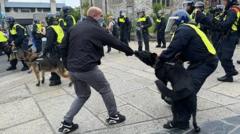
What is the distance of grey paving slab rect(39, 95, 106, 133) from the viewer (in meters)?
5.38

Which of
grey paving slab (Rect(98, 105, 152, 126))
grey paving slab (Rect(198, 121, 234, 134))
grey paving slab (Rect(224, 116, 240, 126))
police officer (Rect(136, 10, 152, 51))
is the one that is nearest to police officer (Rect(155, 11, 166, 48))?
police officer (Rect(136, 10, 152, 51))

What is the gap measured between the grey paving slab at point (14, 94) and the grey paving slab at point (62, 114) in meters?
1.04

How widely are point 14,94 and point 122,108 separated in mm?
3432

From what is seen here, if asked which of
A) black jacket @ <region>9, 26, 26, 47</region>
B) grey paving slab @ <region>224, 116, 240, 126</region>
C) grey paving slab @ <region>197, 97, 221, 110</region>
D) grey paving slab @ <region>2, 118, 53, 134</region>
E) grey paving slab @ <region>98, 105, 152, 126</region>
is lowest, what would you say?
grey paving slab @ <region>2, 118, 53, 134</region>

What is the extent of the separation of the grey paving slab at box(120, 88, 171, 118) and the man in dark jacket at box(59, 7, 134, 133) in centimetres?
106

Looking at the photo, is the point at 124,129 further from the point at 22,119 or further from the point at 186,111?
the point at 22,119

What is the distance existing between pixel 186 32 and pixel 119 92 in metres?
3.15

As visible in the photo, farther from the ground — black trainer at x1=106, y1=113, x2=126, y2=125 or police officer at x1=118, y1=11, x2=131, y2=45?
police officer at x1=118, y1=11, x2=131, y2=45

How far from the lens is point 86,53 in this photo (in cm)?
477

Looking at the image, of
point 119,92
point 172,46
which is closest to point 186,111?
point 172,46

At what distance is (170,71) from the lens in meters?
4.58

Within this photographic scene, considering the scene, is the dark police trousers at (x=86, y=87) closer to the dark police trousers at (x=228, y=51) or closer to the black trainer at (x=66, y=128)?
the black trainer at (x=66, y=128)

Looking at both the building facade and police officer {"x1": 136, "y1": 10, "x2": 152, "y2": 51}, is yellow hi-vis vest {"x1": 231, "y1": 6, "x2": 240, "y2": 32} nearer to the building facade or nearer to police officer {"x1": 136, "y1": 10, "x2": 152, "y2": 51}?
police officer {"x1": 136, "y1": 10, "x2": 152, "y2": 51}

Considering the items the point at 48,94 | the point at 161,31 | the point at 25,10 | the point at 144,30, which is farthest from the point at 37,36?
the point at 25,10
